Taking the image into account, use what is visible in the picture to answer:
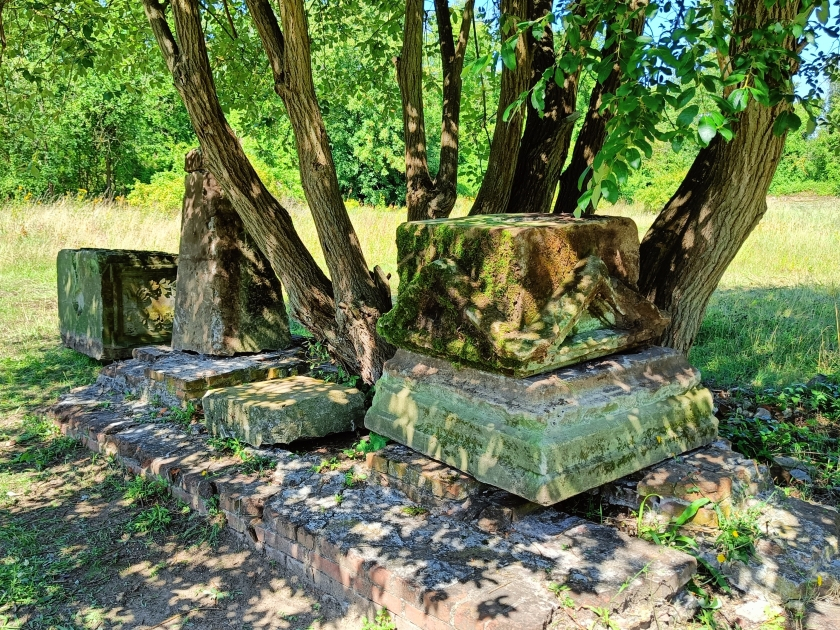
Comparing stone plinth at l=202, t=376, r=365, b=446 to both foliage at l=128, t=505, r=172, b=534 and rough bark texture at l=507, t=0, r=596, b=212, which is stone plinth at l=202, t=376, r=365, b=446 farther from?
rough bark texture at l=507, t=0, r=596, b=212

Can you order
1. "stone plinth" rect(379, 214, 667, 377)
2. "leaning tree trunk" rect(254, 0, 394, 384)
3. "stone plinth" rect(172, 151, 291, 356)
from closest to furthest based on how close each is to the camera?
"stone plinth" rect(379, 214, 667, 377)
"leaning tree trunk" rect(254, 0, 394, 384)
"stone plinth" rect(172, 151, 291, 356)

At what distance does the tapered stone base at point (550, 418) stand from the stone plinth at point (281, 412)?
1.79ft

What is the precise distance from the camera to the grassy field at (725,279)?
6.25 m

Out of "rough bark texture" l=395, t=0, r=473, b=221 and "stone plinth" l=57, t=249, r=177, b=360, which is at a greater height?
"rough bark texture" l=395, t=0, r=473, b=221

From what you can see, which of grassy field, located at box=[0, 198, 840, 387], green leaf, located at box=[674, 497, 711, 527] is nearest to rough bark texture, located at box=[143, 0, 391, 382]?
green leaf, located at box=[674, 497, 711, 527]

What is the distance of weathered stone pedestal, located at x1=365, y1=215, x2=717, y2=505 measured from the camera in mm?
3092

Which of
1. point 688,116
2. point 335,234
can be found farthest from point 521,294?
point 335,234

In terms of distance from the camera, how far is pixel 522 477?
9.97ft

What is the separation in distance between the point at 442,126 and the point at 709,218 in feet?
6.69

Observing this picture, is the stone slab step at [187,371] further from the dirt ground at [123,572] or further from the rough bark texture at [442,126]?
the rough bark texture at [442,126]

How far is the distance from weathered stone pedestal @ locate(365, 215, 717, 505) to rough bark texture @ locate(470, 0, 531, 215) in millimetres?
1098

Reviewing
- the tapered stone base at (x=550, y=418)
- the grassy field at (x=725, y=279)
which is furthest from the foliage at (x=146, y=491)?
the grassy field at (x=725, y=279)

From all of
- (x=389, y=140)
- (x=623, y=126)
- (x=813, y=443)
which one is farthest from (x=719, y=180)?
(x=389, y=140)

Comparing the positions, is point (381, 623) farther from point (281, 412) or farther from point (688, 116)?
point (688, 116)
